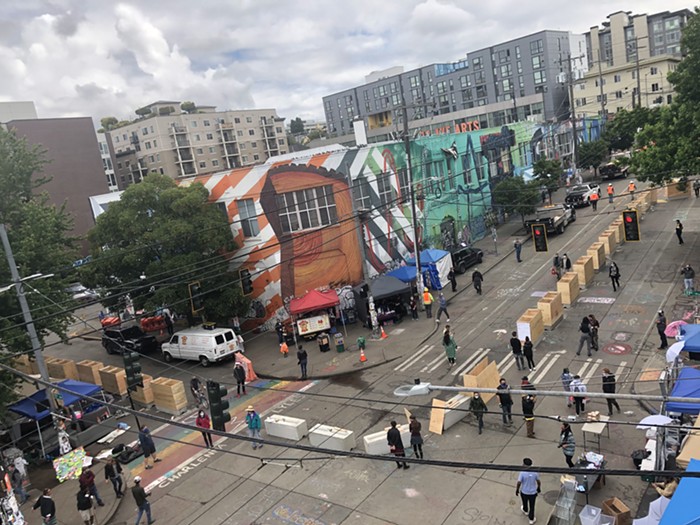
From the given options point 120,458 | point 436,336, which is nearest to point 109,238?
point 120,458

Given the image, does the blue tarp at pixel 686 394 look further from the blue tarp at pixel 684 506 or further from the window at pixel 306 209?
the window at pixel 306 209

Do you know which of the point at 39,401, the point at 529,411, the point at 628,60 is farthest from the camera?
the point at 628,60

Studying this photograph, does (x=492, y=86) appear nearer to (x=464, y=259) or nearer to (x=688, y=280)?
(x=464, y=259)

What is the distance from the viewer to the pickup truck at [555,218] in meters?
42.3

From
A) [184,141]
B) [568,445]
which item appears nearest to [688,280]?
[568,445]

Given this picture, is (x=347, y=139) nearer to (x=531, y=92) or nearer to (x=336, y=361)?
(x=531, y=92)

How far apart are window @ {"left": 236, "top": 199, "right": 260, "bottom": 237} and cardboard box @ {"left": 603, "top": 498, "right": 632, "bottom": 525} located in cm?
2389

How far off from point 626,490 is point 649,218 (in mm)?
34816

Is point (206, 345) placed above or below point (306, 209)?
below

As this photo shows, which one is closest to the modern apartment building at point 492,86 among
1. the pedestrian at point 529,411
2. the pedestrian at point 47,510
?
the pedestrian at point 529,411

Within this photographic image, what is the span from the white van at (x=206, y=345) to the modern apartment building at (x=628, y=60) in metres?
79.5

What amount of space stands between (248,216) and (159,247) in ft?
17.9

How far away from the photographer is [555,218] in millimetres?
43062

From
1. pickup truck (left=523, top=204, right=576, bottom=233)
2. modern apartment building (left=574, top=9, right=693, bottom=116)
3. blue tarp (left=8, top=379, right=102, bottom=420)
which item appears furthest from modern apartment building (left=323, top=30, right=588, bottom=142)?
blue tarp (left=8, top=379, right=102, bottom=420)
